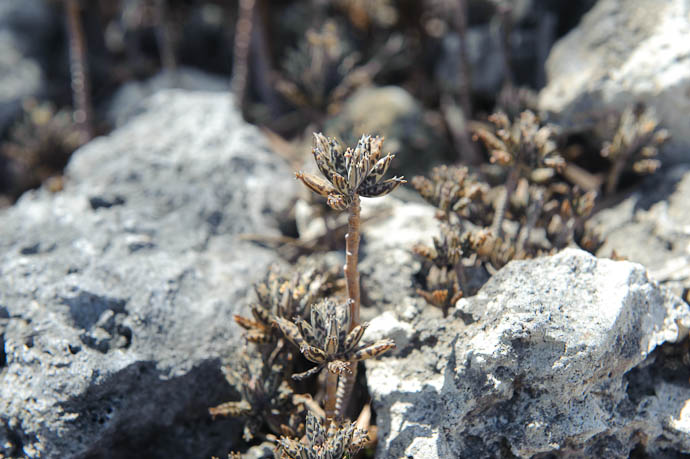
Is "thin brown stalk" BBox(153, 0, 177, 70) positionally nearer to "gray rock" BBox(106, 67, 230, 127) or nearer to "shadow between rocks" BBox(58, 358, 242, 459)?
"gray rock" BBox(106, 67, 230, 127)

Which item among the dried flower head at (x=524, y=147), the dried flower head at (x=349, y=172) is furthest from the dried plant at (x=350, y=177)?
the dried flower head at (x=524, y=147)

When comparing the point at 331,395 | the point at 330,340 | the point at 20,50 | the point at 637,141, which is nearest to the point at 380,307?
the point at 331,395

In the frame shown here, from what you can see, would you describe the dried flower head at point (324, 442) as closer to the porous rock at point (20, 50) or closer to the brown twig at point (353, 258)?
the brown twig at point (353, 258)

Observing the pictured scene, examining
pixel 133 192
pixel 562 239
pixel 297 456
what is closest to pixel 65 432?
pixel 297 456

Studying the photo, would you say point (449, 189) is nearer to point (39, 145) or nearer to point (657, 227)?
point (657, 227)

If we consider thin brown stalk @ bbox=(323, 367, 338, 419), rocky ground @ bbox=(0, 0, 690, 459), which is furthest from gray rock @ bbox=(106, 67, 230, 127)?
thin brown stalk @ bbox=(323, 367, 338, 419)

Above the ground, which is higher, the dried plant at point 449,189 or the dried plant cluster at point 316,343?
the dried plant at point 449,189

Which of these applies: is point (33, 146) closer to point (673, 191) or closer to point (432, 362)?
point (432, 362)
